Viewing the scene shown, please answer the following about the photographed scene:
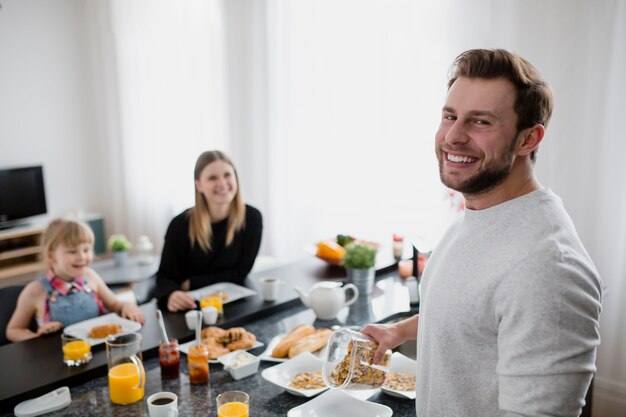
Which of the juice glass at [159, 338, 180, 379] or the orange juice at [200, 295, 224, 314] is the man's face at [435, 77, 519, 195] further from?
the orange juice at [200, 295, 224, 314]

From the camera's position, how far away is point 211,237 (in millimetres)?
2703

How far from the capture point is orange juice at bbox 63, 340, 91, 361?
1.66 meters

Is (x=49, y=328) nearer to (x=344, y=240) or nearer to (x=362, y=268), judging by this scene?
(x=362, y=268)

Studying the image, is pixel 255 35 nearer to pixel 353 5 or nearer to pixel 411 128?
pixel 353 5

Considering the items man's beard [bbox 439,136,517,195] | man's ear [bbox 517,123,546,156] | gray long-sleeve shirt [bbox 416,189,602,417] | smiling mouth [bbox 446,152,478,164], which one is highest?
man's ear [bbox 517,123,546,156]

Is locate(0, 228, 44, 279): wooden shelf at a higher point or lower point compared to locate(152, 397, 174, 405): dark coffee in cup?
lower

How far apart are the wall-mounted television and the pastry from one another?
12.1ft

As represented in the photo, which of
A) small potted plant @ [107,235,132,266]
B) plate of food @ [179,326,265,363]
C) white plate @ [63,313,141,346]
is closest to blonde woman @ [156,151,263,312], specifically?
white plate @ [63,313,141,346]

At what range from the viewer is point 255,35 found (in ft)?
14.4

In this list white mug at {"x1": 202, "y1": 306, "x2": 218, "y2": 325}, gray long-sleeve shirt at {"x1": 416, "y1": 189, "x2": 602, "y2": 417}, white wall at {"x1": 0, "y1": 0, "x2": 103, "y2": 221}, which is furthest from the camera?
white wall at {"x1": 0, "y1": 0, "x2": 103, "y2": 221}

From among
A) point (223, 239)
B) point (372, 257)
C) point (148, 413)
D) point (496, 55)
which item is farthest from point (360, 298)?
point (496, 55)

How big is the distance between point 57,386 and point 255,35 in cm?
339

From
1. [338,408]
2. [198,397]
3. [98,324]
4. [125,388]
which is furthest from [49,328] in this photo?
[338,408]

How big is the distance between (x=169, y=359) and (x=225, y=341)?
0.78 ft
